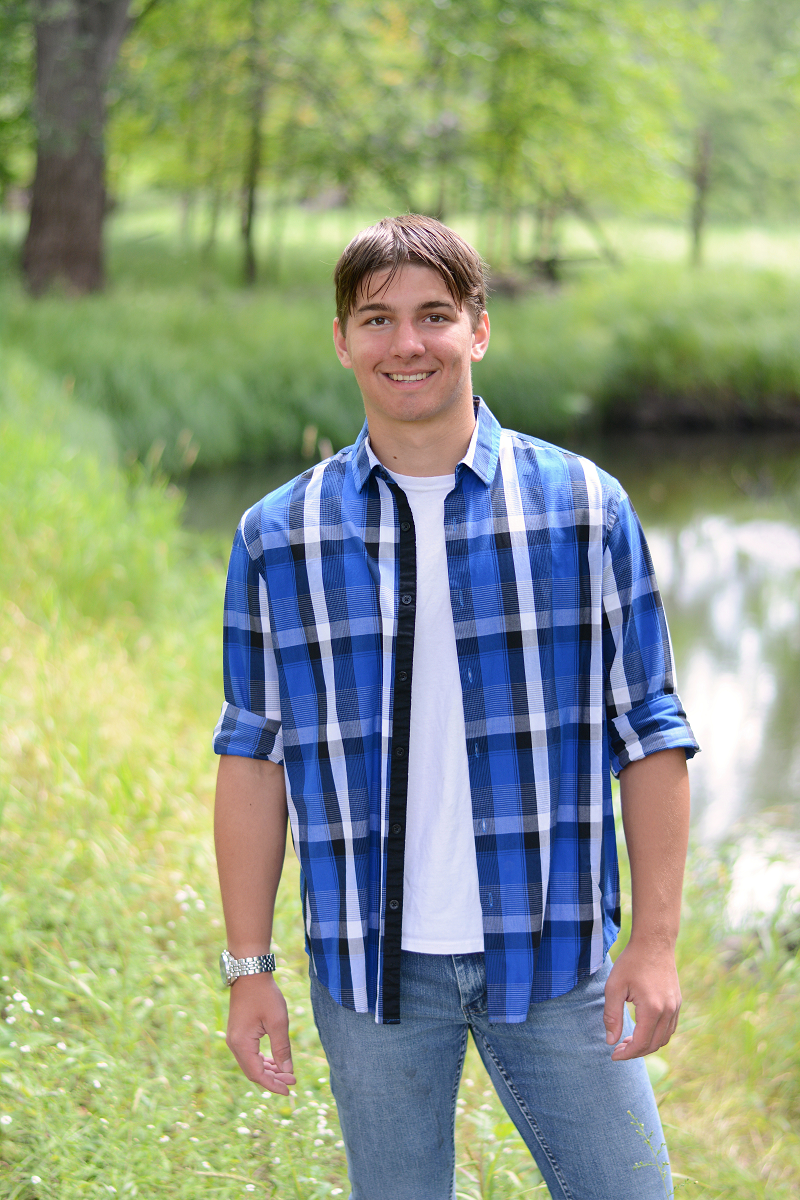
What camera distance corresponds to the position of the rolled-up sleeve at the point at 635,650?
153cm

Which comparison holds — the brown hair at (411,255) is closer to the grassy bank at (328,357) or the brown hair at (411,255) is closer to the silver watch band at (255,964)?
the silver watch band at (255,964)

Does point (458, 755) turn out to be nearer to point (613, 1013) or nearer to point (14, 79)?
point (613, 1013)

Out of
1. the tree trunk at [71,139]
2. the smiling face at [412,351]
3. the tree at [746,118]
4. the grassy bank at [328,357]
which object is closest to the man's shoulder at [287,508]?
the smiling face at [412,351]

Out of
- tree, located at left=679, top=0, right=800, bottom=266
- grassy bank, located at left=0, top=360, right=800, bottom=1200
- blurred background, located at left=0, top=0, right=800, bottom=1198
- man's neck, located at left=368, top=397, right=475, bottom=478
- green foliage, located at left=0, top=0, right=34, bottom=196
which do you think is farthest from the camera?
tree, located at left=679, top=0, right=800, bottom=266

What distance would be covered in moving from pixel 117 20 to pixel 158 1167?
11.9 metres

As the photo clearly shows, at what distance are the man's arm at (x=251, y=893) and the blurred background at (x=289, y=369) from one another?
0.69 metres

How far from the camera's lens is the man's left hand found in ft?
4.86

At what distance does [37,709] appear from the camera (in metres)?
3.77

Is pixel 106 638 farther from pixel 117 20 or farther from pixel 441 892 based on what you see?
pixel 117 20

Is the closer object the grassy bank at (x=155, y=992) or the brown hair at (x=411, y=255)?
the brown hair at (x=411, y=255)

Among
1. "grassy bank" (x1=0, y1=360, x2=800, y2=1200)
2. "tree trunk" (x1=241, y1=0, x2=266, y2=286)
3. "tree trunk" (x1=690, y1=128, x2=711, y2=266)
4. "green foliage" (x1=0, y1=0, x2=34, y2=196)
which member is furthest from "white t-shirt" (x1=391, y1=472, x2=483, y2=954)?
"tree trunk" (x1=690, y1=128, x2=711, y2=266)

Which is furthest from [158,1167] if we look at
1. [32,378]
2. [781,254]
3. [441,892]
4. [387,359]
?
[781,254]

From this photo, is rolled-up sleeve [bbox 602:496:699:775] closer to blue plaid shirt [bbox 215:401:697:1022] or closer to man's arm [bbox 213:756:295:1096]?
blue plaid shirt [bbox 215:401:697:1022]

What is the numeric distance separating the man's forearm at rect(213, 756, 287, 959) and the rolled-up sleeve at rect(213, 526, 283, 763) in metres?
0.03
